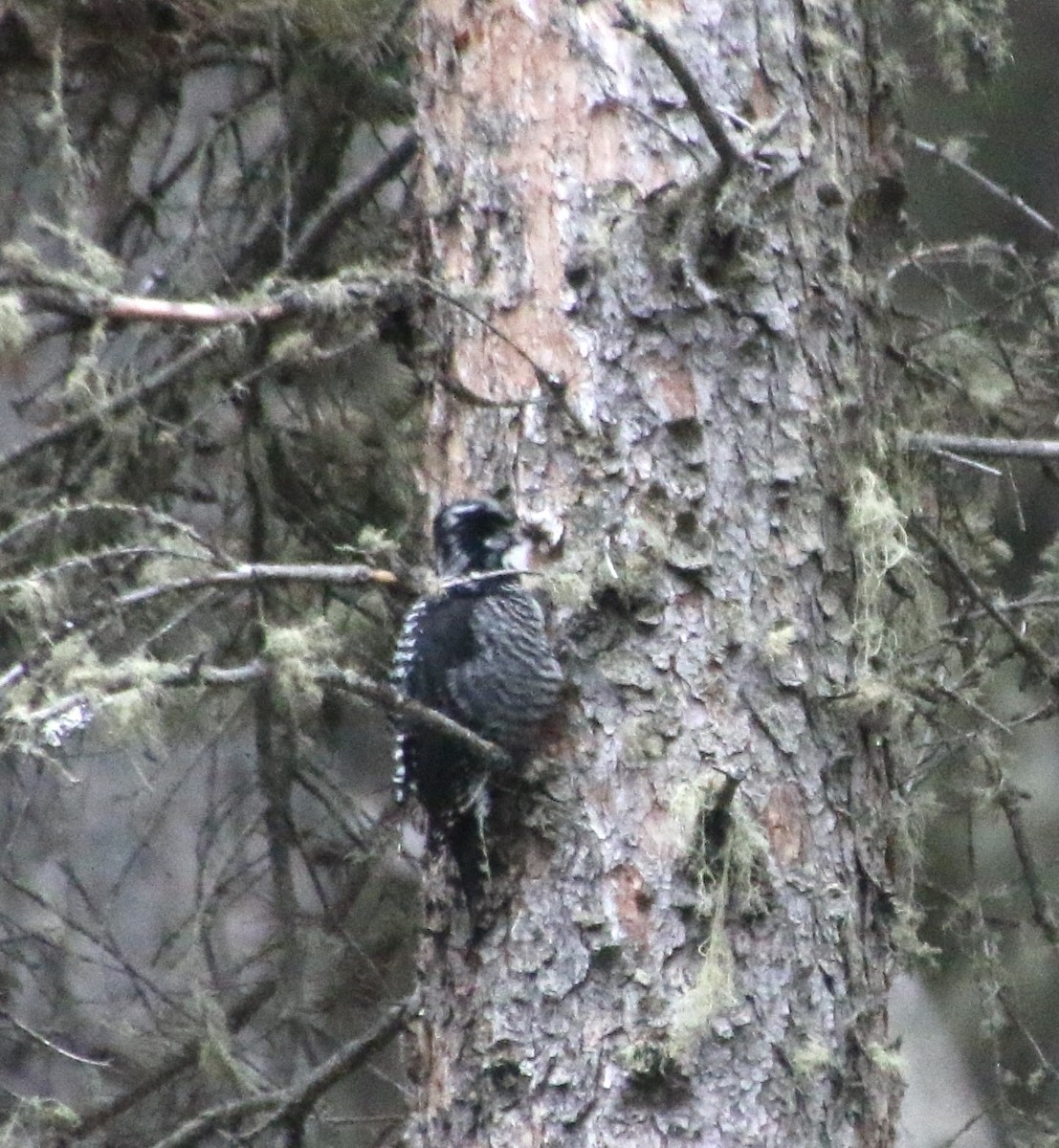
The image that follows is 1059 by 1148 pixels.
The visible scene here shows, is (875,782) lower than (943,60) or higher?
lower

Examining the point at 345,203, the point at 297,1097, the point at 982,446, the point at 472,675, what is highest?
the point at 345,203

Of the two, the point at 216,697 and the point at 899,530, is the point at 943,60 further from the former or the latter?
the point at 216,697

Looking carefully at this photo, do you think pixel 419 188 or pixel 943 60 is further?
pixel 943 60

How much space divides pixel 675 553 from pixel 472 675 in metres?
0.42

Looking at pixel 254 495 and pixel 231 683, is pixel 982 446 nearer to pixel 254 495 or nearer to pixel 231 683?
pixel 231 683

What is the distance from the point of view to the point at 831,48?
12.2 ft

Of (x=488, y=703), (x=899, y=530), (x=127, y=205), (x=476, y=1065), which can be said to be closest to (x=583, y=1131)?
(x=476, y=1065)

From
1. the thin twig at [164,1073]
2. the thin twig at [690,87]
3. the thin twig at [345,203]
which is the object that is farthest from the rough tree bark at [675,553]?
the thin twig at [164,1073]

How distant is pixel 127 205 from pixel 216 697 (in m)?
1.27

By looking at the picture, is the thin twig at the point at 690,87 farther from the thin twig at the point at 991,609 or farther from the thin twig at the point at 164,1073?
the thin twig at the point at 164,1073

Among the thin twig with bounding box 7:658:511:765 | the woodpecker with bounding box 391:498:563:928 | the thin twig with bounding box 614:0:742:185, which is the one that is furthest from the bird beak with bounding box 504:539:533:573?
the thin twig with bounding box 614:0:742:185

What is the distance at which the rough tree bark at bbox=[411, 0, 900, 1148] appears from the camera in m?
3.27

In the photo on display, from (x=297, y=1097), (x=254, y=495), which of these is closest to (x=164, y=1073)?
(x=297, y=1097)

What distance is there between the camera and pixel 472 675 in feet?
11.4
